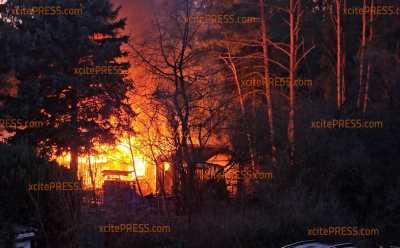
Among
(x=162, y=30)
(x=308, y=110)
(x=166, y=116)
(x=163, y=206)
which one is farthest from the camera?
(x=308, y=110)

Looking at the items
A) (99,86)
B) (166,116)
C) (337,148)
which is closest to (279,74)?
(99,86)

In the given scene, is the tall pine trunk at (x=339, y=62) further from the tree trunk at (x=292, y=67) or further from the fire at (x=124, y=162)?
the fire at (x=124, y=162)

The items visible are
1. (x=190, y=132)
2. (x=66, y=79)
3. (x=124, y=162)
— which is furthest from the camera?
(x=66, y=79)

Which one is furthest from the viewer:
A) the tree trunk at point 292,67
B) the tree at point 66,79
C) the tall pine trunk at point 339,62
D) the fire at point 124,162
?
the tall pine trunk at point 339,62

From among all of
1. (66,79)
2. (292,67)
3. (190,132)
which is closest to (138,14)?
(66,79)

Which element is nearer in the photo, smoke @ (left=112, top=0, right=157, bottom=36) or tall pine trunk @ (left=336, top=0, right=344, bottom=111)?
smoke @ (left=112, top=0, right=157, bottom=36)

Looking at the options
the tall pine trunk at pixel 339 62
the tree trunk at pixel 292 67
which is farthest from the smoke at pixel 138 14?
the tall pine trunk at pixel 339 62

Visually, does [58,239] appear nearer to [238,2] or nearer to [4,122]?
[4,122]

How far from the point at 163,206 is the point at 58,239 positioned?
325cm

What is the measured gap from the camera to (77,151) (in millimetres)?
21703

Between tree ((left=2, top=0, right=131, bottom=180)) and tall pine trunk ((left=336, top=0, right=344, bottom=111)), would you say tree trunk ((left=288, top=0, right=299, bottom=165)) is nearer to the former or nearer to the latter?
tall pine trunk ((left=336, top=0, right=344, bottom=111))

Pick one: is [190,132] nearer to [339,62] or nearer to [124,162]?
[124,162]

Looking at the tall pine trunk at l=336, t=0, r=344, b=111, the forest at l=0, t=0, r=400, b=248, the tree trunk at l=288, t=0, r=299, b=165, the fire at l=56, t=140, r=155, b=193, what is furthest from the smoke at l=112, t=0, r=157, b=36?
the tall pine trunk at l=336, t=0, r=344, b=111

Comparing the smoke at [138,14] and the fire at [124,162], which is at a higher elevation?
the smoke at [138,14]
